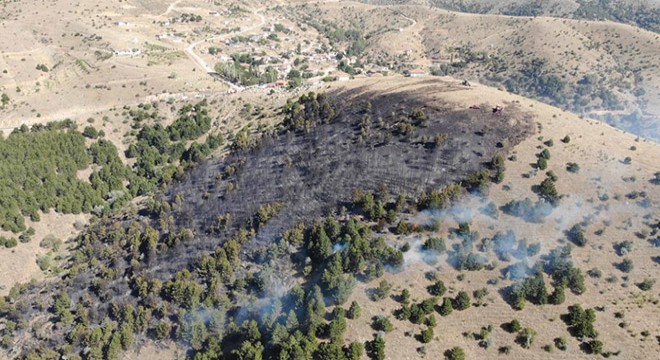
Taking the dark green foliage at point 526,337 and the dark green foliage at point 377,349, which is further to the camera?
the dark green foliage at point 526,337

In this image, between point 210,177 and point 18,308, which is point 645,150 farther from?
point 18,308

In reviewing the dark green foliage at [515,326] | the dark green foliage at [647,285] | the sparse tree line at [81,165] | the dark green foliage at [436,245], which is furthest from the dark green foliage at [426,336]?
the sparse tree line at [81,165]

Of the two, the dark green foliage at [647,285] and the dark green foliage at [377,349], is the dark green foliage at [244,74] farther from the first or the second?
the dark green foliage at [647,285]

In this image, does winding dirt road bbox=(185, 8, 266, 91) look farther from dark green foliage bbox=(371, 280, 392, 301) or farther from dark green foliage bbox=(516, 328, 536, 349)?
dark green foliage bbox=(516, 328, 536, 349)

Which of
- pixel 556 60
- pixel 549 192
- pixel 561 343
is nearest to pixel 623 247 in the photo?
pixel 549 192

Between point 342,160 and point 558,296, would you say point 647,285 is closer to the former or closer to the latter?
point 558,296

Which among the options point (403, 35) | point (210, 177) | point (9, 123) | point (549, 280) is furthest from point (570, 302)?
point (403, 35)

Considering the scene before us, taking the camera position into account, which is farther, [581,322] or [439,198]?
[439,198]

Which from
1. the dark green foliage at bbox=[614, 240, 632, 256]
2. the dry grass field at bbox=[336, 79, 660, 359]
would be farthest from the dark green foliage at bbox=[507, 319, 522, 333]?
the dark green foliage at bbox=[614, 240, 632, 256]
